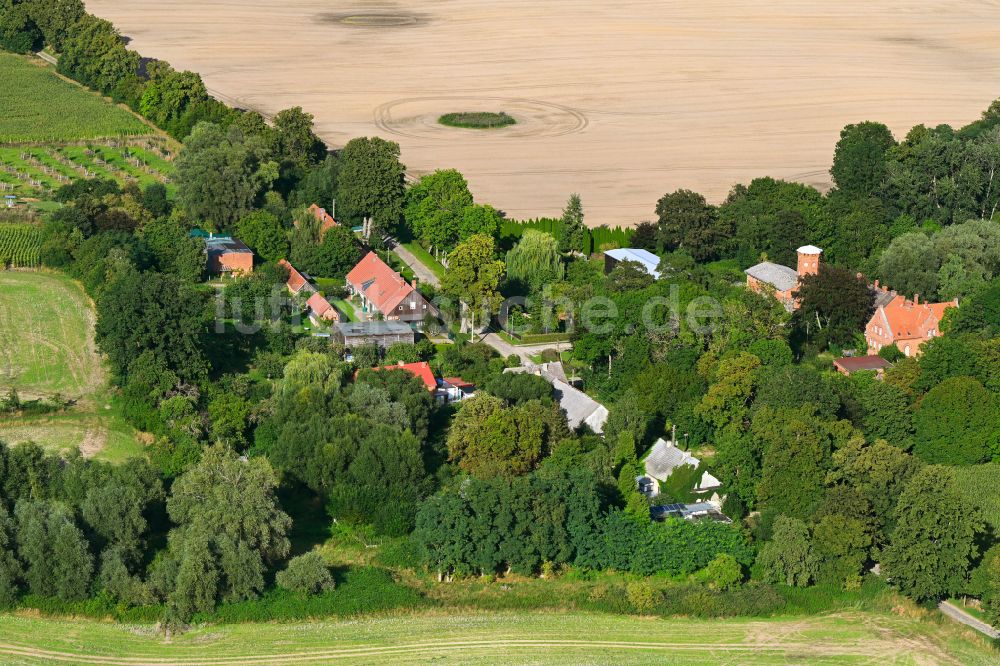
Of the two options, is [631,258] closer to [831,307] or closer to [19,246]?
[831,307]

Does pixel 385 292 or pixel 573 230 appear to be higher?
pixel 573 230

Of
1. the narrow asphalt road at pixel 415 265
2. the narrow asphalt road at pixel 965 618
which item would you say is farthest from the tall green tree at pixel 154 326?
the narrow asphalt road at pixel 965 618

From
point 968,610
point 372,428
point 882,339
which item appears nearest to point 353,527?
point 372,428

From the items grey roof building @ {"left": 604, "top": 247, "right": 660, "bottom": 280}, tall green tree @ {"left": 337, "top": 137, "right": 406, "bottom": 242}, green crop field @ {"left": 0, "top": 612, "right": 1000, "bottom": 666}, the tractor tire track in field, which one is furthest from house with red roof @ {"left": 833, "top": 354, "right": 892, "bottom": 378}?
tall green tree @ {"left": 337, "top": 137, "right": 406, "bottom": 242}

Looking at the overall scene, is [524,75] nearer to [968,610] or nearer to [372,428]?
[372,428]

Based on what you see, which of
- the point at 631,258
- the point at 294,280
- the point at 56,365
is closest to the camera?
the point at 56,365

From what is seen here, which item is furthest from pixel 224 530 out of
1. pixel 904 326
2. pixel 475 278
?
pixel 904 326
